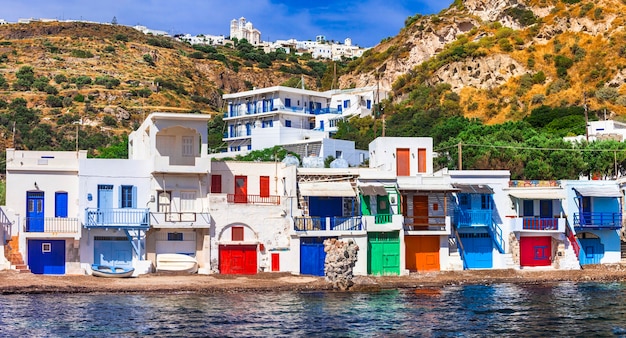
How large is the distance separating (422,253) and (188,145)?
1428cm

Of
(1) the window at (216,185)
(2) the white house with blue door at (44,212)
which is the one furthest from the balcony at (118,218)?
(1) the window at (216,185)

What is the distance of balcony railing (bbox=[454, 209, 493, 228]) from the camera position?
52.5 metres

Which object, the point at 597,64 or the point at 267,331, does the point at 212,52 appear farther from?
the point at 267,331

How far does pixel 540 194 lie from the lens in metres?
53.3

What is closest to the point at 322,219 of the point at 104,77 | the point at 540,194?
the point at 540,194

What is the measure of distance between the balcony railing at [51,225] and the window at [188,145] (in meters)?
7.05

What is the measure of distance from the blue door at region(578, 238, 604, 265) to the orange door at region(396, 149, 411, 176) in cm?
1107

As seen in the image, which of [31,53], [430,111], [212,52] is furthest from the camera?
[212,52]

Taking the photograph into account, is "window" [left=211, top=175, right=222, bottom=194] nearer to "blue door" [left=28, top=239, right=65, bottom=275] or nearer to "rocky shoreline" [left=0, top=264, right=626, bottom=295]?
"rocky shoreline" [left=0, top=264, right=626, bottom=295]

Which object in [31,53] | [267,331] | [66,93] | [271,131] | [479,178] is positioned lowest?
[267,331]

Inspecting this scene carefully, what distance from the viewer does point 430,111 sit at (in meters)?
104

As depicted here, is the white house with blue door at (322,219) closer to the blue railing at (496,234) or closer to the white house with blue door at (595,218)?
the blue railing at (496,234)

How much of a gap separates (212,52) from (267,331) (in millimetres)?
141787

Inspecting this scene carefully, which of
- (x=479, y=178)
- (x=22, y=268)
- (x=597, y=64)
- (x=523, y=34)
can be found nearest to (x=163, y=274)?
(x=22, y=268)
